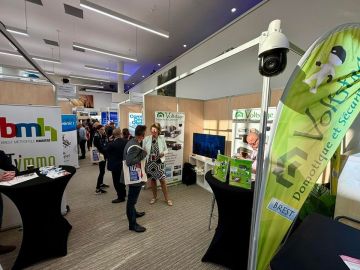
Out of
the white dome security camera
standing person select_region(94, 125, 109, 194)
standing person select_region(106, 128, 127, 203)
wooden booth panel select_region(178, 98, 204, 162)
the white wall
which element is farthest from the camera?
wooden booth panel select_region(178, 98, 204, 162)

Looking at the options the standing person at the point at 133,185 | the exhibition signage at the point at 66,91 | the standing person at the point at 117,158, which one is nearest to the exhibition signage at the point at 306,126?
the standing person at the point at 133,185

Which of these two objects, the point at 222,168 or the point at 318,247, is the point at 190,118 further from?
the point at 318,247

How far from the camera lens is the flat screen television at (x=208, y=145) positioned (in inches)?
150

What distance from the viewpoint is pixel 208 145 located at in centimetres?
406

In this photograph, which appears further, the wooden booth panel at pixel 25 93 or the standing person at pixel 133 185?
the wooden booth panel at pixel 25 93

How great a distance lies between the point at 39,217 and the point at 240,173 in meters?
2.17

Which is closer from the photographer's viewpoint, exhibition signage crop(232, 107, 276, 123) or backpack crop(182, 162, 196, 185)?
exhibition signage crop(232, 107, 276, 123)

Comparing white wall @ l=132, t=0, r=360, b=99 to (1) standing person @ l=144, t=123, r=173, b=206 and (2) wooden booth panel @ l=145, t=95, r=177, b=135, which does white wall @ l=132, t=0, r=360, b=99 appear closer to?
(2) wooden booth panel @ l=145, t=95, r=177, b=135

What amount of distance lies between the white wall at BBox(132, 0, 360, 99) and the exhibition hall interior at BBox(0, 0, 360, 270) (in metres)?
0.03

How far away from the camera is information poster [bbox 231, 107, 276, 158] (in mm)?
3320

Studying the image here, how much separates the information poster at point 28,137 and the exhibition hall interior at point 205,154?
2 cm

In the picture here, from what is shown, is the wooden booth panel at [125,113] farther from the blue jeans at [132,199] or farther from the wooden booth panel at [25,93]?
the blue jeans at [132,199]

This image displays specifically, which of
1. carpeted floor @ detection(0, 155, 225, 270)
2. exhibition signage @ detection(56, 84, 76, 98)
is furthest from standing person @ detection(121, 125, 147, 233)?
exhibition signage @ detection(56, 84, 76, 98)

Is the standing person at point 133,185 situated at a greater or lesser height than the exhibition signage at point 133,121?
lesser
